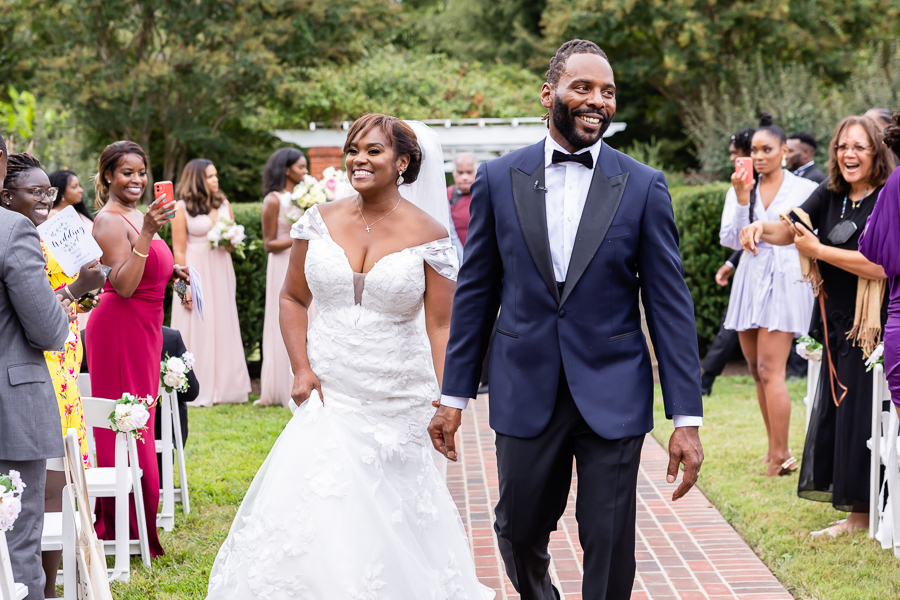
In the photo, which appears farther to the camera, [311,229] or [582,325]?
[311,229]

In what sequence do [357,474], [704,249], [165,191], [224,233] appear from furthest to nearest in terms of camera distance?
1. [704,249]
2. [224,233]
3. [165,191]
4. [357,474]

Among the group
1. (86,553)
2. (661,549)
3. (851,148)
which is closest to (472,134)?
(851,148)

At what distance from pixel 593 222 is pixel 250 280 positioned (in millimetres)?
8162

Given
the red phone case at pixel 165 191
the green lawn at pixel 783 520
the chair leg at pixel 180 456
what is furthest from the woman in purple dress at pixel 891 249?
the chair leg at pixel 180 456

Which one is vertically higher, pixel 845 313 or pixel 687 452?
pixel 687 452

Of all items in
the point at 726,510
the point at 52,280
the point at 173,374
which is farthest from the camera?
the point at 726,510

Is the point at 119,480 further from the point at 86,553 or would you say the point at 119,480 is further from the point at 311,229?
the point at 311,229

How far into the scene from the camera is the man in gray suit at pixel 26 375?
3189 millimetres

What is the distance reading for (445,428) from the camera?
3.36 metres

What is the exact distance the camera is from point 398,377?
Result: 4035 millimetres

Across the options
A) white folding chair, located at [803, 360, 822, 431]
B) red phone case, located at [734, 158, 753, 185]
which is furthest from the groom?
white folding chair, located at [803, 360, 822, 431]

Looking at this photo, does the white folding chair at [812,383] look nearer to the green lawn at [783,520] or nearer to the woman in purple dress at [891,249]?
the green lawn at [783,520]

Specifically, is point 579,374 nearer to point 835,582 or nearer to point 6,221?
point 6,221

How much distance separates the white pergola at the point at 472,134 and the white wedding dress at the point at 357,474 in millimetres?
12330
